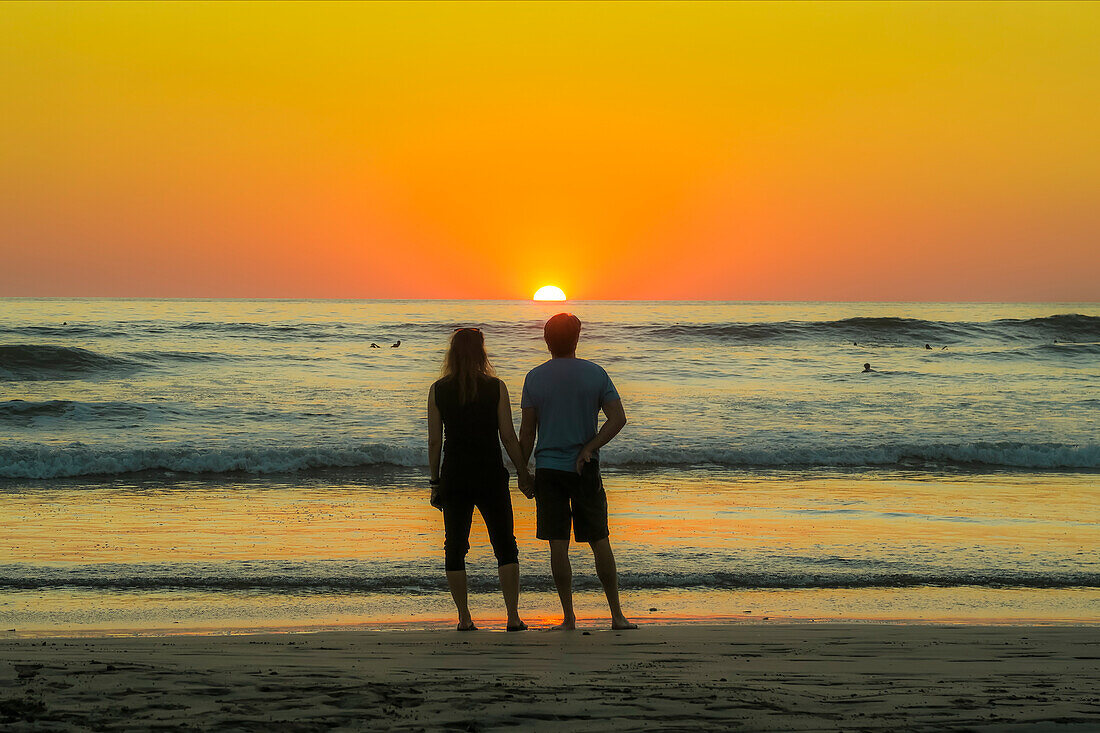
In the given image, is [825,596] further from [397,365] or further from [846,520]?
[397,365]

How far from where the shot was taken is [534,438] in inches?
214

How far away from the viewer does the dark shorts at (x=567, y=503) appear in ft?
17.8

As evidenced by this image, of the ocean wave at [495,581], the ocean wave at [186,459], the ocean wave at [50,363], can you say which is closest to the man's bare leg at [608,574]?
the ocean wave at [495,581]

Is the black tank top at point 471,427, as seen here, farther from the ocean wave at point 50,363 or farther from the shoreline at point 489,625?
the ocean wave at point 50,363

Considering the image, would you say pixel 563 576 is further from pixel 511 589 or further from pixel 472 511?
pixel 472 511

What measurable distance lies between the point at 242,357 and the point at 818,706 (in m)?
31.3

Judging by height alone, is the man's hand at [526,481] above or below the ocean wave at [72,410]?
above

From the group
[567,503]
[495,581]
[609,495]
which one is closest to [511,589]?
[567,503]

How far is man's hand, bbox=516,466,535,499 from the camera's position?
5.35 meters

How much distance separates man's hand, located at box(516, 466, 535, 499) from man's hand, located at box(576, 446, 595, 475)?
289mm

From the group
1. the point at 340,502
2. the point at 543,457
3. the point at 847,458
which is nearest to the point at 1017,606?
the point at 543,457

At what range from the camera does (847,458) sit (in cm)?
1525

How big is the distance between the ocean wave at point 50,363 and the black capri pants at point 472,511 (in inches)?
979

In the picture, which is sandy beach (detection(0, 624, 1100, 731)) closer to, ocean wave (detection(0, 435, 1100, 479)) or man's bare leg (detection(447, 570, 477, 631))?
man's bare leg (detection(447, 570, 477, 631))
